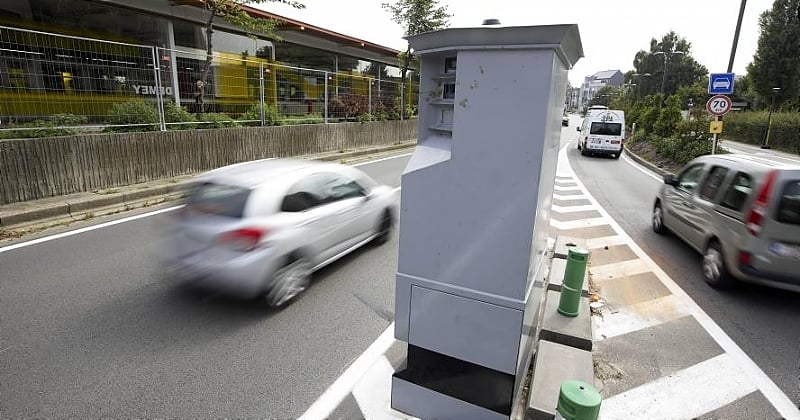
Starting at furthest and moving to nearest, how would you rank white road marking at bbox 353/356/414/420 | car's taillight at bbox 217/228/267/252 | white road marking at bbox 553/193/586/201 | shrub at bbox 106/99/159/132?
white road marking at bbox 553/193/586/201 < shrub at bbox 106/99/159/132 < car's taillight at bbox 217/228/267/252 < white road marking at bbox 353/356/414/420

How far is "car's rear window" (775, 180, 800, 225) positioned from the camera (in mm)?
4297

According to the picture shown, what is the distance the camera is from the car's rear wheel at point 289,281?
4.23m

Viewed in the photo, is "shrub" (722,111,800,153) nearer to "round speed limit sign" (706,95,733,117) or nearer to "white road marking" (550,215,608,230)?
"round speed limit sign" (706,95,733,117)

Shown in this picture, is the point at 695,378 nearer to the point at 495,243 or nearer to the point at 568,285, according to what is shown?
the point at 568,285

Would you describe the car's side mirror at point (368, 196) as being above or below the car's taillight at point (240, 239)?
above

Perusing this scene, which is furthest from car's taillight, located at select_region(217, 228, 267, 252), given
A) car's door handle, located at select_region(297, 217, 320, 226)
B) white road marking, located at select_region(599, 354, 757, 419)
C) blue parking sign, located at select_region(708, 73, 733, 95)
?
blue parking sign, located at select_region(708, 73, 733, 95)

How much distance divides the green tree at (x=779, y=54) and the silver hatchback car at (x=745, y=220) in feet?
139

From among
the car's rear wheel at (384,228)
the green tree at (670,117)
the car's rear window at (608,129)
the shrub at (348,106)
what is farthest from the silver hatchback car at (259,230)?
the green tree at (670,117)

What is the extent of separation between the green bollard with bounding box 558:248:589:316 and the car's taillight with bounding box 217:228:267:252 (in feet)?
9.86

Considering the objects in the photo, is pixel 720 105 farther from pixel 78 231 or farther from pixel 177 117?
pixel 78 231

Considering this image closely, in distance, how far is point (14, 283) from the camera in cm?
452

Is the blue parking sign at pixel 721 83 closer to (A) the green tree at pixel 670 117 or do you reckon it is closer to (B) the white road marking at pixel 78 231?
(A) the green tree at pixel 670 117

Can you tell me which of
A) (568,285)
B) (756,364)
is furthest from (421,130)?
(756,364)

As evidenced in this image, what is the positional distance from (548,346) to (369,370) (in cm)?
147
